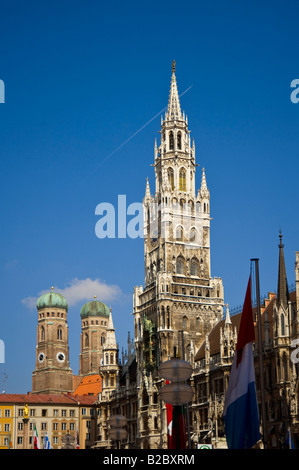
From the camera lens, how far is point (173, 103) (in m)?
116

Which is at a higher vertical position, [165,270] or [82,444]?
[165,270]

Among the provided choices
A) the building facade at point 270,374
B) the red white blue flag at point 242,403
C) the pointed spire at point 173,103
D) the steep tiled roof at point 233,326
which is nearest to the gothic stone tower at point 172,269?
the pointed spire at point 173,103

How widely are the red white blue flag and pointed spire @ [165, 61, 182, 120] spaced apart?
8638 cm

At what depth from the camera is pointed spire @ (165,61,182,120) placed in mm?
114625

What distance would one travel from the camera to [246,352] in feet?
98.5

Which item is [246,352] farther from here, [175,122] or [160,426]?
[175,122]

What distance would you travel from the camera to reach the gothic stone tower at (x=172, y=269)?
104 meters

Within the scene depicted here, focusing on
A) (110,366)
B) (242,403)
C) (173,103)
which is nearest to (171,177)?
(173,103)

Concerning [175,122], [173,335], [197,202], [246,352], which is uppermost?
[175,122]

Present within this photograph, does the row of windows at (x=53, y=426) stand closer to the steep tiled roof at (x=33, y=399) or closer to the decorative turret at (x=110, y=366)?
the steep tiled roof at (x=33, y=399)

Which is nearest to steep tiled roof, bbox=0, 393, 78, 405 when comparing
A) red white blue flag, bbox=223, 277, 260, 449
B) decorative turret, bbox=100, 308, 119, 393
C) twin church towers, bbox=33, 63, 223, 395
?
decorative turret, bbox=100, 308, 119, 393
